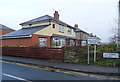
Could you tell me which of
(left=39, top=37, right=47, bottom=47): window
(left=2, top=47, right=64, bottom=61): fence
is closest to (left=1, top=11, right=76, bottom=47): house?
(left=39, top=37, right=47, bottom=47): window

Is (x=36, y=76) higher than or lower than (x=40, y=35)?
lower

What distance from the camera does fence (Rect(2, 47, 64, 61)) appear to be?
10266 mm

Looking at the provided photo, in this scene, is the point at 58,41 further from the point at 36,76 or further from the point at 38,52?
the point at 36,76

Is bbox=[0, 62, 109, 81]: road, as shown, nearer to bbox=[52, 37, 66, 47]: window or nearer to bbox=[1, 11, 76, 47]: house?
bbox=[1, 11, 76, 47]: house

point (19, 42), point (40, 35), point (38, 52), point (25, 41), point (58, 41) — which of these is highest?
point (40, 35)

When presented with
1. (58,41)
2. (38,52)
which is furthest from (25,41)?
(58,41)

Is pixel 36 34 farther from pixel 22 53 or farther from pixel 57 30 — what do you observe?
pixel 57 30

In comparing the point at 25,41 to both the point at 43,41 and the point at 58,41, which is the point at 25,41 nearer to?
the point at 43,41

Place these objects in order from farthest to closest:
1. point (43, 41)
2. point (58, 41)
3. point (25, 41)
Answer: point (58, 41)
point (43, 41)
point (25, 41)

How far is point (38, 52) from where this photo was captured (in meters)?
11.7

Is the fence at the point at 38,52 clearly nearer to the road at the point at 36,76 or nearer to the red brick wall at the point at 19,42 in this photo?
the red brick wall at the point at 19,42

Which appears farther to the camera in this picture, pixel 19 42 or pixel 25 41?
pixel 19 42

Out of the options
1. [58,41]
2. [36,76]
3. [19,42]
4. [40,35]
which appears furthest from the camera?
[58,41]

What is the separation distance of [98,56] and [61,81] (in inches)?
227
